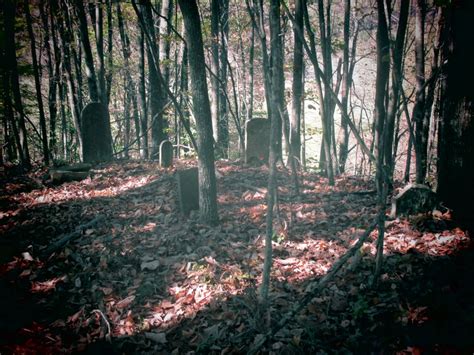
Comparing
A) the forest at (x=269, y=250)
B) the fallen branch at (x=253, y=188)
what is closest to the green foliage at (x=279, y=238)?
the forest at (x=269, y=250)

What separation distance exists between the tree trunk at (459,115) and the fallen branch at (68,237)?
21.0 feet

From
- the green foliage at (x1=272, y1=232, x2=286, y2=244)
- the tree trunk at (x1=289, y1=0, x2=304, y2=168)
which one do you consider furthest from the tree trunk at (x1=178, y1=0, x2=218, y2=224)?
the tree trunk at (x1=289, y1=0, x2=304, y2=168)

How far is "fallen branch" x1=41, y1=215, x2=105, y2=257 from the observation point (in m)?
4.83

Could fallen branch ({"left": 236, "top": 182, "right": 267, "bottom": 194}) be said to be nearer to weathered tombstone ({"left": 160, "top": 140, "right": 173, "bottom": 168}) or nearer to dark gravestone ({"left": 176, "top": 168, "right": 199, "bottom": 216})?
dark gravestone ({"left": 176, "top": 168, "right": 199, "bottom": 216})

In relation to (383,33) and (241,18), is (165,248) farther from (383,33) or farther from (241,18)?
(241,18)

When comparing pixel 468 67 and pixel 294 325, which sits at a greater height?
pixel 468 67

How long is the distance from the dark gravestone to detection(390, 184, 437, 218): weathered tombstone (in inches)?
149

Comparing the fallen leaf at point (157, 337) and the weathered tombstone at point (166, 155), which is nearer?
the fallen leaf at point (157, 337)

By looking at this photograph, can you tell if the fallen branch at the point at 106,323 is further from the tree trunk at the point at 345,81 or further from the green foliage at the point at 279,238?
the tree trunk at the point at 345,81

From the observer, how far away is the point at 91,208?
6387 millimetres

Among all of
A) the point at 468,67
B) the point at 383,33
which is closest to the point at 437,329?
the point at 468,67

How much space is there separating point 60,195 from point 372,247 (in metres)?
7.49

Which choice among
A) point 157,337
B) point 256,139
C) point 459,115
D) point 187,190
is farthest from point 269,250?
point 256,139

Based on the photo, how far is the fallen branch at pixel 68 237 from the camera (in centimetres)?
483
